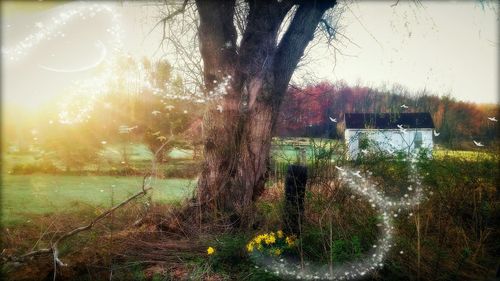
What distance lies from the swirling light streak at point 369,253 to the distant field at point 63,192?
2.94m

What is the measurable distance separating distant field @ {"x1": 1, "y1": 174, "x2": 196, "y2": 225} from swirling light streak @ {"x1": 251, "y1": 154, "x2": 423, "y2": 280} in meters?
2.94

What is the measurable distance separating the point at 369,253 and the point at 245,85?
140 inches

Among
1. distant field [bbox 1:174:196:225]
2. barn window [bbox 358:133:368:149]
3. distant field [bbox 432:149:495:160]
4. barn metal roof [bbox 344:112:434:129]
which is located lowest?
distant field [bbox 1:174:196:225]

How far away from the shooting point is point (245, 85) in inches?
246

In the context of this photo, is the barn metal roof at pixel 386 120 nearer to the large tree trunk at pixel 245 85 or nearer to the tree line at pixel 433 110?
the tree line at pixel 433 110

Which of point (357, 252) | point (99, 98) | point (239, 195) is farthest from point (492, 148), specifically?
point (99, 98)

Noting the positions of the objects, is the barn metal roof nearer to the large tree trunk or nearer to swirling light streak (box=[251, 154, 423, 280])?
swirling light streak (box=[251, 154, 423, 280])

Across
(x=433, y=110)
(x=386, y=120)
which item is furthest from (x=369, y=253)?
(x=386, y=120)

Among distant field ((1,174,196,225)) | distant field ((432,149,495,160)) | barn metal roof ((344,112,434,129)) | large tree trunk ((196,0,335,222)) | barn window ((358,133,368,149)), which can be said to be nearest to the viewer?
distant field ((432,149,495,160))

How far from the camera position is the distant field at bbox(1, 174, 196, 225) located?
848 cm

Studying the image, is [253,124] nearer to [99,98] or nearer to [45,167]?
[99,98]

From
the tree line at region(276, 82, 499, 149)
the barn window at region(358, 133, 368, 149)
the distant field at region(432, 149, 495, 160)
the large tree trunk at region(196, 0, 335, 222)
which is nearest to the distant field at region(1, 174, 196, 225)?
the large tree trunk at region(196, 0, 335, 222)

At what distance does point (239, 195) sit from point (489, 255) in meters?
3.67

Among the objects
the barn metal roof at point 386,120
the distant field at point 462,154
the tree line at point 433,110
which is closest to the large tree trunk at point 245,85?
the tree line at point 433,110
